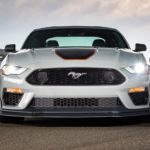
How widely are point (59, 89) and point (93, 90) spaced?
45cm

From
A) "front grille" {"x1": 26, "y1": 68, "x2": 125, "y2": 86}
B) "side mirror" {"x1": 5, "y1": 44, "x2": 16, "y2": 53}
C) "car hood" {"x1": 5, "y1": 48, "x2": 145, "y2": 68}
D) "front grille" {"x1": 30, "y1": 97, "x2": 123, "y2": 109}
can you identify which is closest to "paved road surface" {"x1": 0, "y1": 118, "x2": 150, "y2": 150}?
"front grille" {"x1": 30, "y1": 97, "x2": 123, "y2": 109}

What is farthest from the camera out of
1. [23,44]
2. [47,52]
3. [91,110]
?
[23,44]

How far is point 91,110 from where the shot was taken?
7.52 m

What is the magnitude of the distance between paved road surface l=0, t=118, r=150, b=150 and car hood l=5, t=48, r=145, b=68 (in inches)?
33.8

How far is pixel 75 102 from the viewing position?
298 inches

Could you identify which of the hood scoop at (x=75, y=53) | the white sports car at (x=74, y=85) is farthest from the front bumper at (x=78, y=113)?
the hood scoop at (x=75, y=53)

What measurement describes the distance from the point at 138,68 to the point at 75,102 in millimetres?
1049

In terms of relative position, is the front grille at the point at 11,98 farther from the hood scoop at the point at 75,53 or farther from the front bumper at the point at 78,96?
the hood scoop at the point at 75,53

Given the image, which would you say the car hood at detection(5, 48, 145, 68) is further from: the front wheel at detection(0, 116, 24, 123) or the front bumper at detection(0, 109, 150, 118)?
the front wheel at detection(0, 116, 24, 123)

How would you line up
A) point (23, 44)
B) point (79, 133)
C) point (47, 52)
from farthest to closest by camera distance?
point (23, 44) < point (47, 52) < point (79, 133)

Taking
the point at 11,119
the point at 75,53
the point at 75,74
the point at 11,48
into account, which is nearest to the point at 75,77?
the point at 75,74

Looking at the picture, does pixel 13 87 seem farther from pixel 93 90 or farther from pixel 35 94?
pixel 93 90

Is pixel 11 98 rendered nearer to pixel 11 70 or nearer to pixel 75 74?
pixel 11 70

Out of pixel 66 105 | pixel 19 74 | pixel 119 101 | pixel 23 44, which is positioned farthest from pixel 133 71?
pixel 23 44
